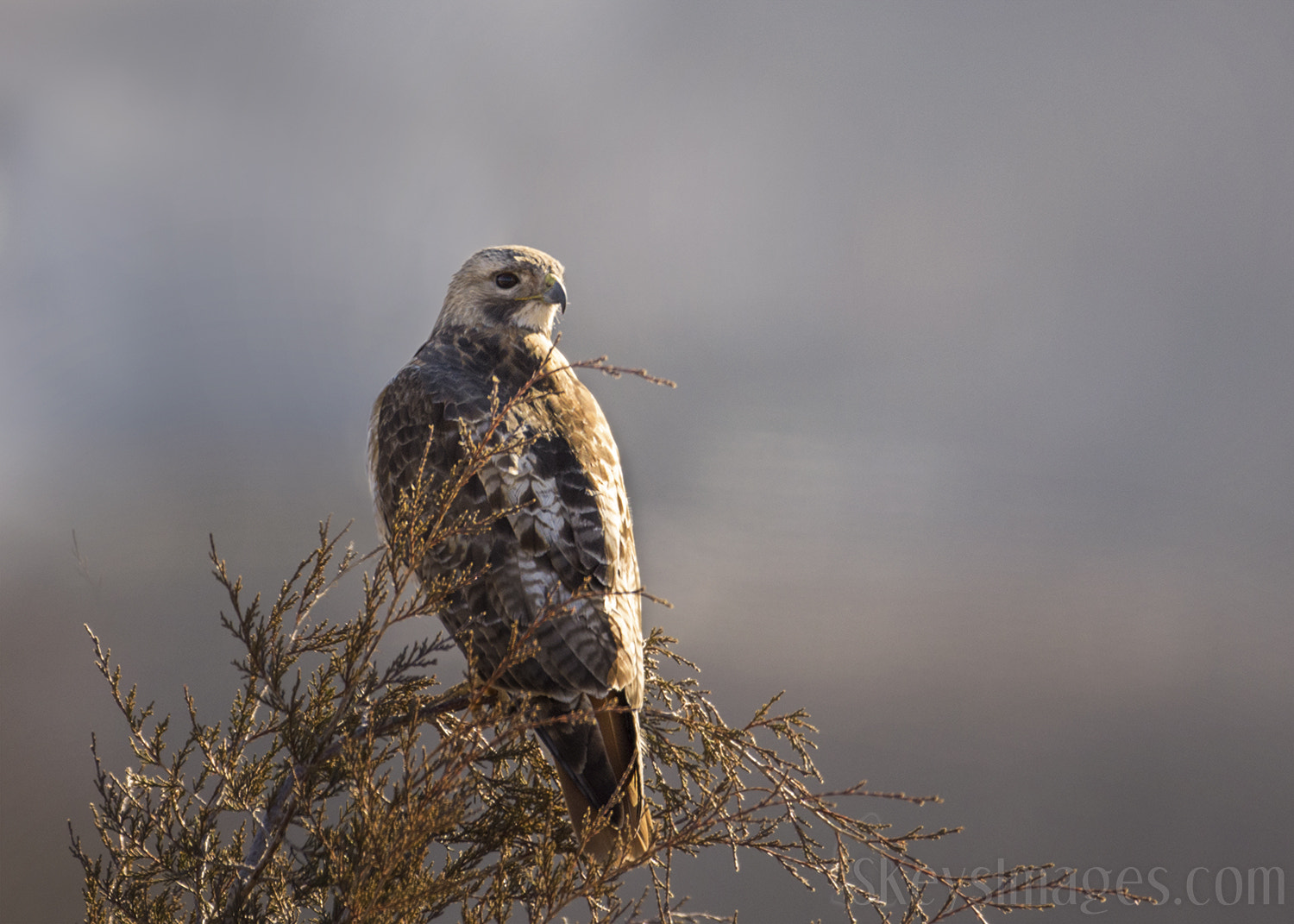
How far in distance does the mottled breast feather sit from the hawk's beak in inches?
13.7

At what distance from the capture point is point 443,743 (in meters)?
1.46

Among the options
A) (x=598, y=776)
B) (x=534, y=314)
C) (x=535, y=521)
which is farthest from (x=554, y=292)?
(x=598, y=776)

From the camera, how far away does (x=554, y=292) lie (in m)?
2.70

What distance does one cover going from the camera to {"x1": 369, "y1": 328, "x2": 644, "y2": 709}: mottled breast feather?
188 centimetres

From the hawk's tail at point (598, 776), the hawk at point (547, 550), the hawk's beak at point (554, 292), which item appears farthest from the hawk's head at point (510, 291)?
the hawk's tail at point (598, 776)

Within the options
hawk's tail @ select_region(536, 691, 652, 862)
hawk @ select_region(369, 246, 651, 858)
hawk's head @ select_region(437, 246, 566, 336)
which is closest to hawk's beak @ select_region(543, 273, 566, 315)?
hawk's head @ select_region(437, 246, 566, 336)

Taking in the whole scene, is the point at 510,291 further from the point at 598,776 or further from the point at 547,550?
the point at 598,776

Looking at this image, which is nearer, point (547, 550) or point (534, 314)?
point (547, 550)

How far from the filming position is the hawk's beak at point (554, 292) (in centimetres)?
270

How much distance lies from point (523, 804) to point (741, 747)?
51cm

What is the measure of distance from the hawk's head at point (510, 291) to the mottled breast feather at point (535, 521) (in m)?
0.38

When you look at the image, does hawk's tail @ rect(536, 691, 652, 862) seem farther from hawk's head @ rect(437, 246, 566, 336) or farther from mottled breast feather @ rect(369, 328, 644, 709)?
hawk's head @ rect(437, 246, 566, 336)

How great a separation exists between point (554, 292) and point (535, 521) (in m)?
0.96

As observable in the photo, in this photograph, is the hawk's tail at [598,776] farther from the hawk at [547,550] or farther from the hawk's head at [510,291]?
the hawk's head at [510,291]
